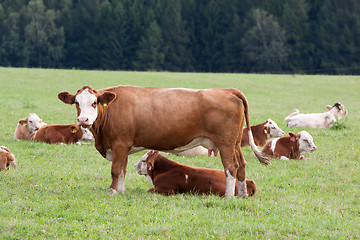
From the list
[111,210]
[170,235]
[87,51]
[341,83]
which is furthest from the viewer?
[87,51]

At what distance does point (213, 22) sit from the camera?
282ft

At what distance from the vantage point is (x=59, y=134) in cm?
1344

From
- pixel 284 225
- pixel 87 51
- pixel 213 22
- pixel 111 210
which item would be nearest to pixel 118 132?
pixel 111 210

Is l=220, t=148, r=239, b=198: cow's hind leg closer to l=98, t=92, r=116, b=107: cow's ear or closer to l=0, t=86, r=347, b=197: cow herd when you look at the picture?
l=0, t=86, r=347, b=197: cow herd

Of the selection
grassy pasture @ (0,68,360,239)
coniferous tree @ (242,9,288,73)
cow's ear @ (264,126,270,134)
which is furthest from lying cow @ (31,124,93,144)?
coniferous tree @ (242,9,288,73)

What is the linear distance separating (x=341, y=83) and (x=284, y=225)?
120 feet

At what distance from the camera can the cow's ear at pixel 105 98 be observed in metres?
8.16

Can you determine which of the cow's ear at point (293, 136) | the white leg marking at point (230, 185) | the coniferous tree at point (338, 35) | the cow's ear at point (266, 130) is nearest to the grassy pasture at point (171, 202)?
the white leg marking at point (230, 185)

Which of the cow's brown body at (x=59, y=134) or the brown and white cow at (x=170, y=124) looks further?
the cow's brown body at (x=59, y=134)

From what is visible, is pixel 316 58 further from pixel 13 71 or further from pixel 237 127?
pixel 237 127

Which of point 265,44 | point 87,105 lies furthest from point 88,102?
point 265,44

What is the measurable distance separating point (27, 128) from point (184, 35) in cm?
7181

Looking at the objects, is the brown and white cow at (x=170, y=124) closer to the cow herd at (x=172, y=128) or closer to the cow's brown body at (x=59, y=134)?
the cow herd at (x=172, y=128)

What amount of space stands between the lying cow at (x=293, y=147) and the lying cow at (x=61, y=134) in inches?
193
